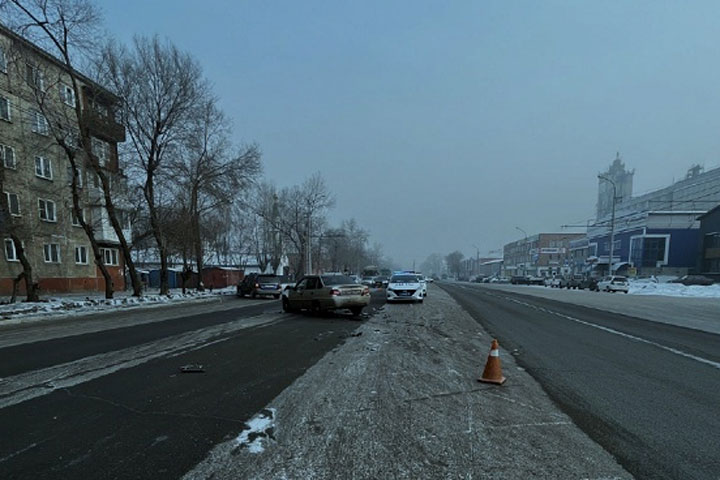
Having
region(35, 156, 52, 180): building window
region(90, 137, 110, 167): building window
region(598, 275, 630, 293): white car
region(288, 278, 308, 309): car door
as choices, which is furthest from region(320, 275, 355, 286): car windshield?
region(598, 275, 630, 293): white car

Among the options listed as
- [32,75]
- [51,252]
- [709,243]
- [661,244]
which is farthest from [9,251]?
[661,244]

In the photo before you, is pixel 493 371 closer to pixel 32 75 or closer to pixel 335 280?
pixel 335 280

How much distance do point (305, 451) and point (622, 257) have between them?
246 ft

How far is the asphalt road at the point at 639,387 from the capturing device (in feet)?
11.9

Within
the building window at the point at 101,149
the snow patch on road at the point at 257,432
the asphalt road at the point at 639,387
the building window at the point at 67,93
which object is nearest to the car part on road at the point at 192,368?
the snow patch on road at the point at 257,432

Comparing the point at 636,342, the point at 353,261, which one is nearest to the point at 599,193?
the point at 353,261

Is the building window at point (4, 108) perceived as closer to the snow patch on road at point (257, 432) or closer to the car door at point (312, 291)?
the car door at point (312, 291)

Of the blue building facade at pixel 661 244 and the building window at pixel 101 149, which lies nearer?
the building window at pixel 101 149

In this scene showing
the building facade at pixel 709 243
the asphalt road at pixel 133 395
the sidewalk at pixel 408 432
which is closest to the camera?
the sidewalk at pixel 408 432

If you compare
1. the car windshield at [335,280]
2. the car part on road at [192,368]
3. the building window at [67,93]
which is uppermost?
the building window at [67,93]

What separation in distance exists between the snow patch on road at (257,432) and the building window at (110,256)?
33321 millimetres

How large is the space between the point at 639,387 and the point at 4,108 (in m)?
32.7

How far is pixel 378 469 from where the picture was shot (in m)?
3.24

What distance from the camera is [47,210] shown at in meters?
26.3
